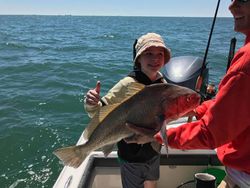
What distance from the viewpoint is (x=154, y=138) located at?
2.55 meters

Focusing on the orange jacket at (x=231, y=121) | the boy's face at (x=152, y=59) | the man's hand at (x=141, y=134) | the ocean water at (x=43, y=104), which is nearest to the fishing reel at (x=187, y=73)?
the boy's face at (x=152, y=59)

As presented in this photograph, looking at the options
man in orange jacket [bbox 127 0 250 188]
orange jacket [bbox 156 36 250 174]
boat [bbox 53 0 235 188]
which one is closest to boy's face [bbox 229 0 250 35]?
man in orange jacket [bbox 127 0 250 188]

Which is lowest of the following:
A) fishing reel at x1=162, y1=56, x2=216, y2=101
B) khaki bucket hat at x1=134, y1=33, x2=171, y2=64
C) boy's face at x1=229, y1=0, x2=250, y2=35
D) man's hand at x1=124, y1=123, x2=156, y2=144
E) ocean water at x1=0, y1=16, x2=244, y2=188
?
ocean water at x1=0, y1=16, x2=244, y2=188

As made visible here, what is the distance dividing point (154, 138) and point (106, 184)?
6.46 feet

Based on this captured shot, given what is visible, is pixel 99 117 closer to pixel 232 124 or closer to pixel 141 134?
pixel 141 134

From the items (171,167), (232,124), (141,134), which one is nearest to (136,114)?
(141,134)

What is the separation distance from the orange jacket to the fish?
225 millimetres

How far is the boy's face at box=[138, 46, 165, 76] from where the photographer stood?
3438 mm

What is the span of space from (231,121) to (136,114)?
32.0 inches

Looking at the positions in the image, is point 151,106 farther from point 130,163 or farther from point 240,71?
point 130,163

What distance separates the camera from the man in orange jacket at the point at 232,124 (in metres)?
2.02

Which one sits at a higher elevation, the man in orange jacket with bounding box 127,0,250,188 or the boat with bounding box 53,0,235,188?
the man in orange jacket with bounding box 127,0,250,188

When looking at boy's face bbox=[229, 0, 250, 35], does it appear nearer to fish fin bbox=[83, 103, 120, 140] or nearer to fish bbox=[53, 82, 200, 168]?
fish bbox=[53, 82, 200, 168]

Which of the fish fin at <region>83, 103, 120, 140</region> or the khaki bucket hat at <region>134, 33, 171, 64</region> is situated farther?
the khaki bucket hat at <region>134, 33, 171, 64</region>
